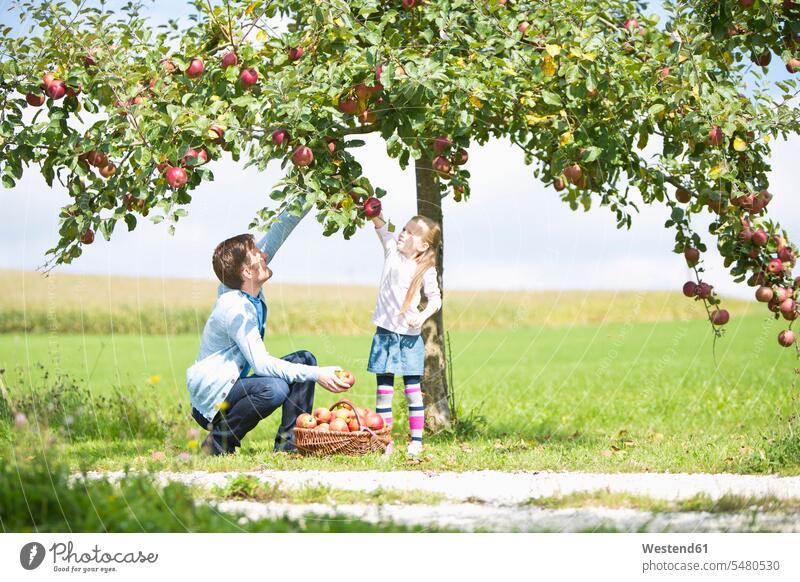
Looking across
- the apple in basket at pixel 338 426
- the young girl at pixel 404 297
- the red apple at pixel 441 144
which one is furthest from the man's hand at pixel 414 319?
the red apple at pixel 441 144

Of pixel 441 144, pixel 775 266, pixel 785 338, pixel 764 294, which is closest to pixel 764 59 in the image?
pixel 775 266

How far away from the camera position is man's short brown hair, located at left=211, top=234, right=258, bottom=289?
498cm

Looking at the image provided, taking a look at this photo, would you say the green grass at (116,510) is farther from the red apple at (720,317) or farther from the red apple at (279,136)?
the red apple at (720,317)

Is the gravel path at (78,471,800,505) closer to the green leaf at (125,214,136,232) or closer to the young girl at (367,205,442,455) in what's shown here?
the young girl at (367,205,442,455)

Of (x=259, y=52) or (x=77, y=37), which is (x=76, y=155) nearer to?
(x=77, y=37)

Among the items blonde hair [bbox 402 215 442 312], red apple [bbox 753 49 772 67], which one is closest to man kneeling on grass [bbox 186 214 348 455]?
blonde hair [bbox 402 215 442 312]

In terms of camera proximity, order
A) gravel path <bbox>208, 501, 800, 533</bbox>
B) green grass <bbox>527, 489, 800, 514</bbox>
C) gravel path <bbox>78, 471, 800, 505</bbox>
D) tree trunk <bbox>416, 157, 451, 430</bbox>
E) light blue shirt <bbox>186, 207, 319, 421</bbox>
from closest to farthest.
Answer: gravel path <bbox>208, 501, 800, 533</bbox> → green grass <bbox>527, 489, 800, 514</bbox> → gravel path <bbox>78, 471, 800, 505</bbox> → light blue shirt <bbox>186, 207, 319, 421</bbox> → tree trunk <bbox>416, 157, 451, 430</bbox>

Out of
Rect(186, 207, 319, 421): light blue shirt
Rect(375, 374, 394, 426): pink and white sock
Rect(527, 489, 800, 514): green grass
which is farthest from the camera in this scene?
Rect(375, 374, 394, 426): pink and white sock

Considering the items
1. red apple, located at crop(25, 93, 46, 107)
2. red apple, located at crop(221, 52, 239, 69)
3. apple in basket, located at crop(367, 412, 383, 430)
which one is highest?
red apple, located at crop(221, 52, 239, 69)

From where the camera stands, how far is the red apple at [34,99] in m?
5.23

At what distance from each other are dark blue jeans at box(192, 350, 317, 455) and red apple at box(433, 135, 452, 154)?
1390 mm

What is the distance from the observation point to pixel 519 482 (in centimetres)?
455
